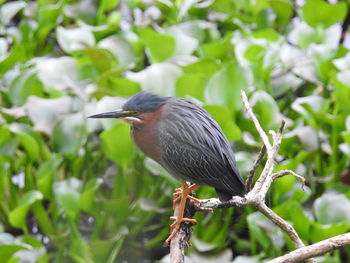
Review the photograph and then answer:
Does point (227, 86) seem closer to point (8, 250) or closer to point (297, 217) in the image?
point (297, 217)

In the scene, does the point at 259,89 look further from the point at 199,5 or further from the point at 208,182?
the point at 208,182

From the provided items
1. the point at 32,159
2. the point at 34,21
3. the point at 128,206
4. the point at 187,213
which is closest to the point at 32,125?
the point at 32,159

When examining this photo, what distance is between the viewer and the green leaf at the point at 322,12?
3.87 meters

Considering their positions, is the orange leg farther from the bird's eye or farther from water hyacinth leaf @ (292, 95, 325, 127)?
water hyacinth leaf @ (292, 95, 325, 127)

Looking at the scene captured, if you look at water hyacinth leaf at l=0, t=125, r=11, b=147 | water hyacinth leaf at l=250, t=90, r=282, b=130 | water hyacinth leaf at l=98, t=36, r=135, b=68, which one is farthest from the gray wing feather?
water hyacinth leaf at l=98, t=36, r=135, b=68

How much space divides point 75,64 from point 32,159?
549 millimetres

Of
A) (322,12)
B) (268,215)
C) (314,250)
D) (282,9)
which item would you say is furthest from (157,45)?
(314,250)

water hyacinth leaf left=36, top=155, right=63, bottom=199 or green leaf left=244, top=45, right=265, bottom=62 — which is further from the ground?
green leaf left=244, top=45, right=265, bottom=62

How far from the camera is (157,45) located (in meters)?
3.45

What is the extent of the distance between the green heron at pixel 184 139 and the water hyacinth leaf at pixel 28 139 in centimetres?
147

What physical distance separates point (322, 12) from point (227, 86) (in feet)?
3.53

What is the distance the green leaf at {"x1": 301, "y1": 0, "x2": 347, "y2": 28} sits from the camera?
3.87 meters

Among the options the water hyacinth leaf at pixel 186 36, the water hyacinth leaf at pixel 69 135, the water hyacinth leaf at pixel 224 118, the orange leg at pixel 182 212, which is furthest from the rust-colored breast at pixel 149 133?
the water hyacinth leaf at pixel 186 36

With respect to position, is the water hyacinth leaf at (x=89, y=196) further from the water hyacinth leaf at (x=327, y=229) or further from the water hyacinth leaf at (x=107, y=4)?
the water hyacinth leaf at (x=107, y=4)
